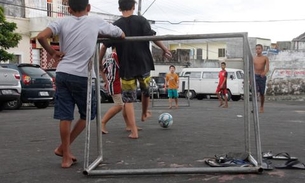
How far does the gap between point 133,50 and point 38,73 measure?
31.0 ft

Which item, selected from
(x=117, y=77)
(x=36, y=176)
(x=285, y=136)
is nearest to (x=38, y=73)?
(x=117, y=77)

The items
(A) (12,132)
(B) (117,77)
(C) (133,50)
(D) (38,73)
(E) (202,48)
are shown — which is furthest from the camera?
(E) (202,48)

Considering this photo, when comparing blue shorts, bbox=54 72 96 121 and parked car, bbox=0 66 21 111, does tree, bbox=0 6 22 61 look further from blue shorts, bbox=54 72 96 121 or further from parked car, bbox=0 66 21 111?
blue shorts, bbox=54 72 96 121

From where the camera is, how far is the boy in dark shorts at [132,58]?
626cm

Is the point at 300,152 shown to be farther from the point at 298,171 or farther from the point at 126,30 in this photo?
the point at 126,30

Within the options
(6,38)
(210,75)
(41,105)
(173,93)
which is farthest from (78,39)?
(210,75)

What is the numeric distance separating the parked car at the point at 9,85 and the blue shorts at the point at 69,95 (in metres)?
8.45

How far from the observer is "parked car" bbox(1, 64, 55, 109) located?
1452cm

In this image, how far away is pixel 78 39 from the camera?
4.58 m

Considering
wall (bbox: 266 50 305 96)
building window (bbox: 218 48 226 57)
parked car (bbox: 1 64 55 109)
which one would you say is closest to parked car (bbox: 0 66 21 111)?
parked car (bbox: 1 64 55 109)

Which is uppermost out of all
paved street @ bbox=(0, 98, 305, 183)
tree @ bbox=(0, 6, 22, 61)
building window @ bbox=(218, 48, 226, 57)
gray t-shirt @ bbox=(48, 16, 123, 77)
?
building window @ bbox=(218, 48, 226, 57)

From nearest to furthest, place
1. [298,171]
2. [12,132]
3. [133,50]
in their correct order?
1. [298,171]
2. [133,50]
3. [12,132]

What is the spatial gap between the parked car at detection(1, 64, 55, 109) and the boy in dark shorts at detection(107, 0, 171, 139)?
8.79 meters

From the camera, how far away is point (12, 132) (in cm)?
754
